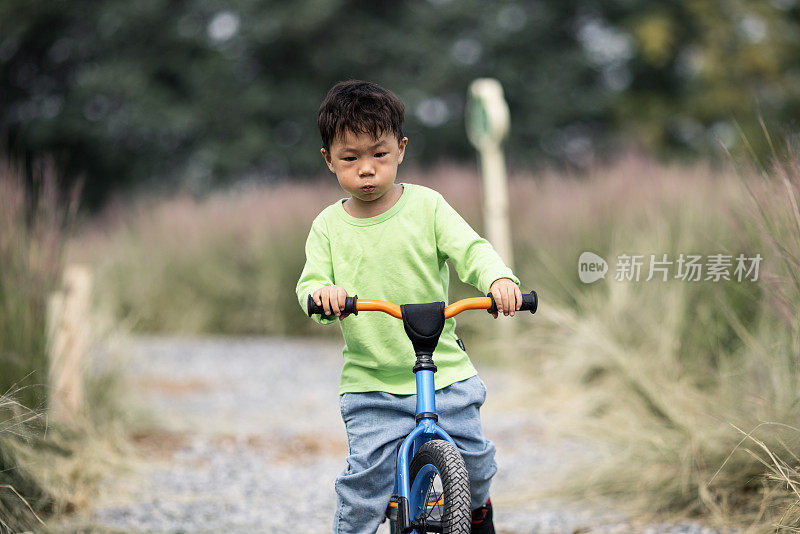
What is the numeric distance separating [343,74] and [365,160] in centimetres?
1790

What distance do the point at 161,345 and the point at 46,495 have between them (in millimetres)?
6203

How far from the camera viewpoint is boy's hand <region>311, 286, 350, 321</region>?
7.75 feet

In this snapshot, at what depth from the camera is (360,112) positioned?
99.0 inches

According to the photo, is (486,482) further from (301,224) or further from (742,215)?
(301,224)

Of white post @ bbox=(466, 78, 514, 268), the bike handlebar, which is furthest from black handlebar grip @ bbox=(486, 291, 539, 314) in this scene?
white post @ bbox=(466, 78, 514, 268)

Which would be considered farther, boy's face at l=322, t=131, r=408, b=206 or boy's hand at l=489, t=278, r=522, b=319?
boy's face at l=322, t=131, r=408, b=206

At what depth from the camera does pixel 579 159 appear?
796 inches

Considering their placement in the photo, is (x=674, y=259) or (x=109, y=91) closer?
(x=674, y=259)

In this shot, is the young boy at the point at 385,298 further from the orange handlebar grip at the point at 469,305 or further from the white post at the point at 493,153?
the white post at the point at 493,153

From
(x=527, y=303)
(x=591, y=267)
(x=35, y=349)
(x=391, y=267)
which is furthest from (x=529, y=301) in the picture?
(x=591, y=267)

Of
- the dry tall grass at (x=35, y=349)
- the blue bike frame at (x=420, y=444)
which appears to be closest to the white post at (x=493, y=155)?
the dry tall grass at (x=35, y=349)

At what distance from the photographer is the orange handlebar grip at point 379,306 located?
238 cm

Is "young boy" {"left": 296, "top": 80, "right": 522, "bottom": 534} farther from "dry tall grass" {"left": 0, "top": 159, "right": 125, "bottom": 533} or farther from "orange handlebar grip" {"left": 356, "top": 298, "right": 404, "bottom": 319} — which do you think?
"dry tall grass" {"left": 0, "top": 159, "right": 125, "bottom": 533}

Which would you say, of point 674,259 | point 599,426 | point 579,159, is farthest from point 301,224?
point 579,159
